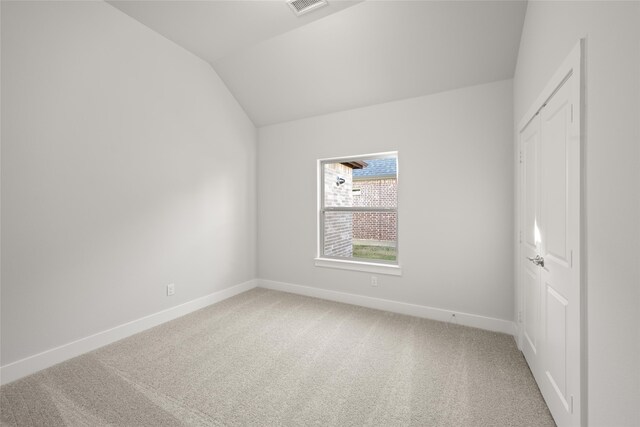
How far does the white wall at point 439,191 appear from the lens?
9.33 feet

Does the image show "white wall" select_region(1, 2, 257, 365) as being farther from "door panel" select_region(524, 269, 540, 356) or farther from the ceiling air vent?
"door panel" select_region(524, 269, 540, 356)

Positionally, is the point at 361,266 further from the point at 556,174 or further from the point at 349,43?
the point at 349,43

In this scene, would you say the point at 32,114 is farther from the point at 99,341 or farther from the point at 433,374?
the point at 433,374

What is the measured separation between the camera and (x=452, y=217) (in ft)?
10.1

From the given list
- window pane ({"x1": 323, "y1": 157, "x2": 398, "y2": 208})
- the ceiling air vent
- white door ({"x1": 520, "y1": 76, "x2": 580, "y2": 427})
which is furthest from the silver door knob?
the ceiling air vent

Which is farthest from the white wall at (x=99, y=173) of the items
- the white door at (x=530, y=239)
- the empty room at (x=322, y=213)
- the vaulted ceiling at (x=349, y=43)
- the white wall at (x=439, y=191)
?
the white door at (x=530, y=239)

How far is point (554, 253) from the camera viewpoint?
1663 millimetres

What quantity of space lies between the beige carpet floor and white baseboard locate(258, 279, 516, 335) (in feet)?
0.39

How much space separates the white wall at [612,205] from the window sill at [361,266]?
2.19 m

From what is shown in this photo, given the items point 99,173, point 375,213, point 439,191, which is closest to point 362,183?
point 375,213

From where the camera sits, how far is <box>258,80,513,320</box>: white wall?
2844 millimetres

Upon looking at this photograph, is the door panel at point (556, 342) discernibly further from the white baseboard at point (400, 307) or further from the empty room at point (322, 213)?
the white baseboard at point (400, 307)

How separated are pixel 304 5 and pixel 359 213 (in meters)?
2.51

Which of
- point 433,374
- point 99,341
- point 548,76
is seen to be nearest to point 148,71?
point 99,341
